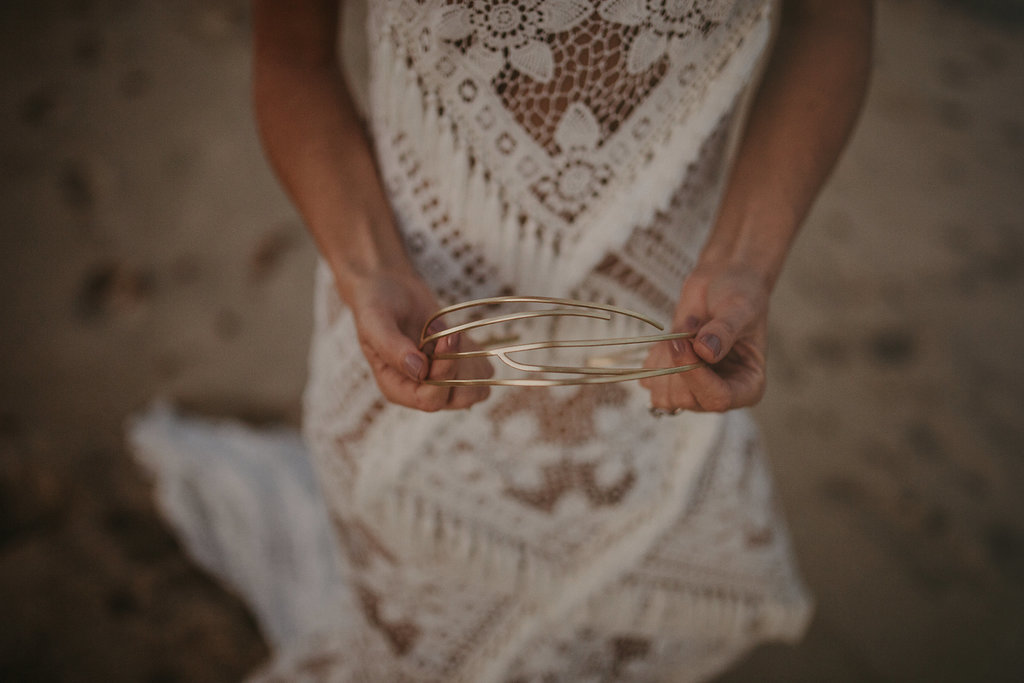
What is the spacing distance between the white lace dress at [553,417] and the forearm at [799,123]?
0.21 feet

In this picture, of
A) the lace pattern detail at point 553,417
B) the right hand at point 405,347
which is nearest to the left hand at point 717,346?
the lace pattern detail at point 553,417

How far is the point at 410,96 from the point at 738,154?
0.47 metres

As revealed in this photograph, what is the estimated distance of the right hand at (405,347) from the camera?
2.02ft

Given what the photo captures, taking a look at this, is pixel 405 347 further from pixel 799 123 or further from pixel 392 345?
pixel 799 123

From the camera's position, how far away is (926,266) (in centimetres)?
226

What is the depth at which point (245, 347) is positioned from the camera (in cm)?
194

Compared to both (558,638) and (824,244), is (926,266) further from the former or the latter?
(558,638)

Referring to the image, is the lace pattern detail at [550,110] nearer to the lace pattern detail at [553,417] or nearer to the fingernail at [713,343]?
the lace pattern detail at [553,417]

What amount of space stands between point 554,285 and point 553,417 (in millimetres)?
185

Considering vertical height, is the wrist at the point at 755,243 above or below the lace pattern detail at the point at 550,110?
below

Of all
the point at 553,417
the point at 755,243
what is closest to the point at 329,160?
the point at 553,417

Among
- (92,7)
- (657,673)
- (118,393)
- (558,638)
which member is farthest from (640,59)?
(92,7)

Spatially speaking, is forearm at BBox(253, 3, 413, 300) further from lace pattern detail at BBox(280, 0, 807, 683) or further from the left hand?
the left hand

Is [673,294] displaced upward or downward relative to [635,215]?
downward
